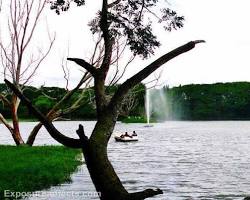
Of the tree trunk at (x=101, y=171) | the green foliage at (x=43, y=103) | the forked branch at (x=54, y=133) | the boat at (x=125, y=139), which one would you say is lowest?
the boat at (x=125, y=139)

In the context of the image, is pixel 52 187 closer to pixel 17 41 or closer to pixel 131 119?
pixel 17 41

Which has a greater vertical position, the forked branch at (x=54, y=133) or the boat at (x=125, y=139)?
the forked branch at (x=54, y=133)

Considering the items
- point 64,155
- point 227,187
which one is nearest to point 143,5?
point 227,187

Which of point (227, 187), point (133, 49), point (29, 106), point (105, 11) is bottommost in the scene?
point (227, 187)

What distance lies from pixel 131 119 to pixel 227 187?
159886 millimetres

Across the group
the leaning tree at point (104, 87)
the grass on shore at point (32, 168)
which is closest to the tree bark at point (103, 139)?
the leaning tree at point (104, 87)

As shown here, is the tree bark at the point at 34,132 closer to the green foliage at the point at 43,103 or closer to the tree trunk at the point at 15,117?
the tree trunk at the point at 15,117

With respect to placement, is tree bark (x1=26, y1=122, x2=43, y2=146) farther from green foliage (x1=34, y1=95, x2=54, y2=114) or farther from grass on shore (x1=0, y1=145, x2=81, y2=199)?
green foliage (x1=34, y1=95, x2=54, y2=114)

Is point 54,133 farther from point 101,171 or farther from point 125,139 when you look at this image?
point 125,139

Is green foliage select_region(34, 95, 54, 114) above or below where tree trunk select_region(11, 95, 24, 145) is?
above

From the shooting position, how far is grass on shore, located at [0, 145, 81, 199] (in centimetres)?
2386

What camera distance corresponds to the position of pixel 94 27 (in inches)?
769

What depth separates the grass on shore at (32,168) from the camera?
23.9 meters

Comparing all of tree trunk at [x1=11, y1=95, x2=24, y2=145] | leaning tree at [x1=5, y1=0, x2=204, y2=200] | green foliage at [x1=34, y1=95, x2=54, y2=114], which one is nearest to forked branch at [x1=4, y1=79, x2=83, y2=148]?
leaning tree at [x1=5, y1=0, x2=204, y2=200]
